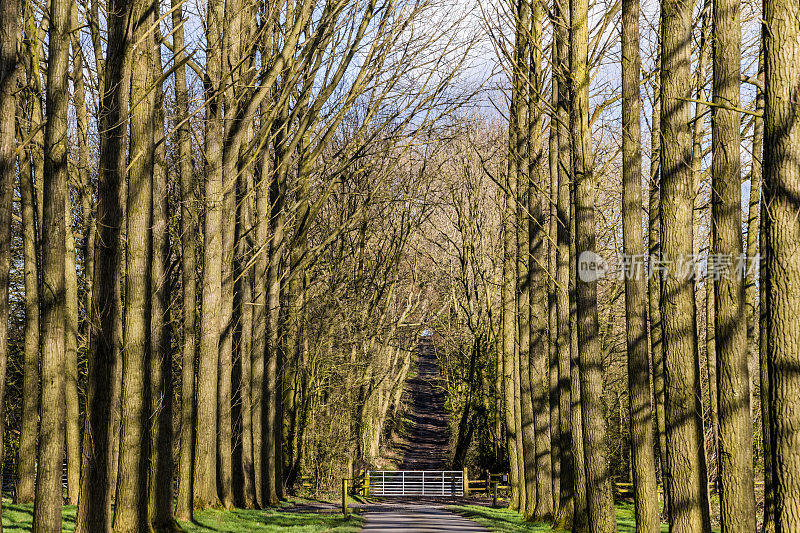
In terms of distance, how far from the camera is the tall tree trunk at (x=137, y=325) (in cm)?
1175

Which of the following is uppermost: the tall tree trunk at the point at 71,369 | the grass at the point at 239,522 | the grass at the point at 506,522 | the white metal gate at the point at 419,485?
the tall tree trunk at the point at 71,369

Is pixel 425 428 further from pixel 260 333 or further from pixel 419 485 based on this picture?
pixel 260 333

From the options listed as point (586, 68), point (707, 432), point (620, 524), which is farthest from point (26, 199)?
point (707, 432)

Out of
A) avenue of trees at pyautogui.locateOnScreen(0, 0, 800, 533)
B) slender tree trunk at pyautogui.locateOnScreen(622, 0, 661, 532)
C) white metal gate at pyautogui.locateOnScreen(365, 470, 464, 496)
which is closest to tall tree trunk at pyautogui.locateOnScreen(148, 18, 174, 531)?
avenue of trees at pyautogui.locateOnScreen(0, 0, 800, 533)

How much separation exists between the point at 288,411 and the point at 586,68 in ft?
67.3

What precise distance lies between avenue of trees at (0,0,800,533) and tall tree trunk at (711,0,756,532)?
4 centimetres

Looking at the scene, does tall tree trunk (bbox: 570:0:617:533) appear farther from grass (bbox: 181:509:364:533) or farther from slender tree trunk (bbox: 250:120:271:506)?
slender tree trunk (bbox: 250:120:271:506)

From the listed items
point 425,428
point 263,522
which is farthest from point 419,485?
point 425,428

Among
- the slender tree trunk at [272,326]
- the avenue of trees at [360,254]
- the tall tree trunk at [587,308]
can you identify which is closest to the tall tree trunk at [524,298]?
the avenue of trees at [360,254]

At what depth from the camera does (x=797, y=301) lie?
314 inches

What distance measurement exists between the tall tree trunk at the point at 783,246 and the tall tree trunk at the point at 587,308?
5392 mm

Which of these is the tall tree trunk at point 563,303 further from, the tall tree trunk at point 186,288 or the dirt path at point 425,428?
the dirt path at point 425,428

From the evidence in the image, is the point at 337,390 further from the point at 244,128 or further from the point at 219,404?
the point at 244,128

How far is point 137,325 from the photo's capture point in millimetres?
11805
